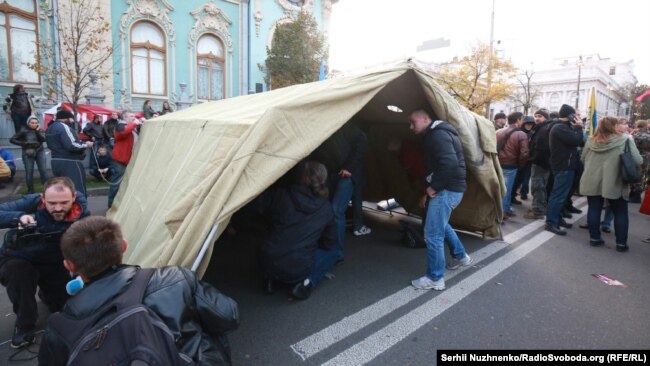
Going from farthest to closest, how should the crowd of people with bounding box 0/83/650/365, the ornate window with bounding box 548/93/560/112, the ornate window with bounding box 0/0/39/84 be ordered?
the ornate window with bounding box 548/93/560/112 < the ornate window with bounding box 0/0/39/84 < the crowd of people with bounding box 0/83/650/365

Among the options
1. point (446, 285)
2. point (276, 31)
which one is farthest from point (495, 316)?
point (276, 31)

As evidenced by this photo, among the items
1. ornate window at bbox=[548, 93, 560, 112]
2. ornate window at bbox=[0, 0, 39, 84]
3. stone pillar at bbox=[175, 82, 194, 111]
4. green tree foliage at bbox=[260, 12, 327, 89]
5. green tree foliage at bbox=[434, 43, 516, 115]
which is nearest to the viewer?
ornate window at bbox=[0, 0, 39, 84]

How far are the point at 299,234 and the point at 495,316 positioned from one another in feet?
6.13

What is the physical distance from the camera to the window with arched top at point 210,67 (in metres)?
17.1

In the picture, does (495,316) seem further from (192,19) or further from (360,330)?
(192,19)

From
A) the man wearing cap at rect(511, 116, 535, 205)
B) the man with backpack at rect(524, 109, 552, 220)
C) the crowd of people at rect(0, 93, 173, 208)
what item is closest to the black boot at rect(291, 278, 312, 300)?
the crowd of people at rect(0, 93, 173, 208)

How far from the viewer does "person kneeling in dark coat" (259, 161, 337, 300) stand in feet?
10.7

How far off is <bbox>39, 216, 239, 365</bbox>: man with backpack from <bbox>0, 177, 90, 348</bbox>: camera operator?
116 cm

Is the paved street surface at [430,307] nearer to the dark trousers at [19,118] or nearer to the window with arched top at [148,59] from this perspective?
the dark trousers at [19,118]

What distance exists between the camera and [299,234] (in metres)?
3.29

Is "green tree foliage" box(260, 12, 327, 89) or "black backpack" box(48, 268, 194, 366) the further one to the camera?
"green tree foliage" box(260, 12, 327, 89)

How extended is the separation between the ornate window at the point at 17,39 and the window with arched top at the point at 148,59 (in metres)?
3.34

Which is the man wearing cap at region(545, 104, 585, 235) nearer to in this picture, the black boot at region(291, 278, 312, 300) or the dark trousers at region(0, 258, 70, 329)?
the black boot at region(291, 278, 312, 300)

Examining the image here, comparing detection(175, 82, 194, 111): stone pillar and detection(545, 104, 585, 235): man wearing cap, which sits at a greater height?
detection(175, 82, 194, 111): stone pillar
